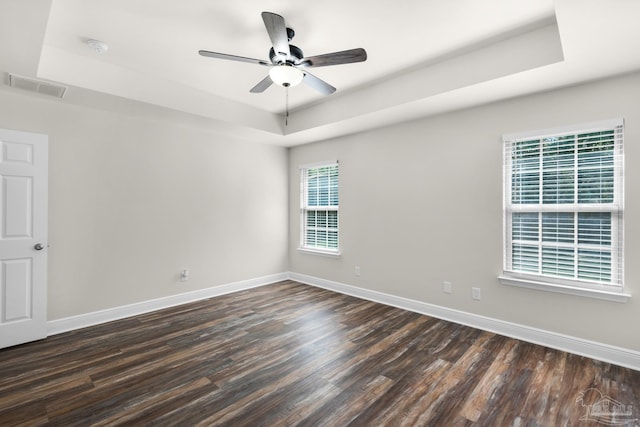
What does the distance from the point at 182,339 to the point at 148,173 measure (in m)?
2.23

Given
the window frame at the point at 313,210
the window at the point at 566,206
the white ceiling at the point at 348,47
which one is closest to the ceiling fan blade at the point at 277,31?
the white ceiling at the point at 348,47

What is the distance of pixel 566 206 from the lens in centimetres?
298

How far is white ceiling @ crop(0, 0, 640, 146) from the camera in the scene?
→ 2248mm

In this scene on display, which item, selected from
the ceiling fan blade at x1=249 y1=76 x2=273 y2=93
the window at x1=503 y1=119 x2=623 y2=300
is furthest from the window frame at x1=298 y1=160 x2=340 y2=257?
the window at x1=503 y1=119 x2=623 y2=300

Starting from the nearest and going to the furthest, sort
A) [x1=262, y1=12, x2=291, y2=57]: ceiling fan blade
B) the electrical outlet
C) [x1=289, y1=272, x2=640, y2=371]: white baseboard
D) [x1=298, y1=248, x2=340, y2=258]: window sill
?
[x1=262, y1=12, x2=291, y2=57]: ceiling fan blade, [x1=289, y1=272, x2=640, y2=371]: white baseboard, the electrical outlet, [x1=298, y1=248, x2=340, y2=258]: window sill

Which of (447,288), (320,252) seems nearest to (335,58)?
(447,288)

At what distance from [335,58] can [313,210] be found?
3.39 meters

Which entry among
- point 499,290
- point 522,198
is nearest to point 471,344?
point 499,290

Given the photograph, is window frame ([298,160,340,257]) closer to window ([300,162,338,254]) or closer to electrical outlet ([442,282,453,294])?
window ([300,162,338,254])

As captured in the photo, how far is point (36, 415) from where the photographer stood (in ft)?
6.72

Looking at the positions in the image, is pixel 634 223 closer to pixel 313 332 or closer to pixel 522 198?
pixel 522 198

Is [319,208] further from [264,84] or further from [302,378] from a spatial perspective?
[302,378]

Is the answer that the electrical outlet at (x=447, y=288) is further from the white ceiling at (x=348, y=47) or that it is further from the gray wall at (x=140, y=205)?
the gray wall at (x=140, y=205)

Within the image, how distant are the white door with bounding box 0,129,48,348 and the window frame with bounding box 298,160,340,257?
356 cm
